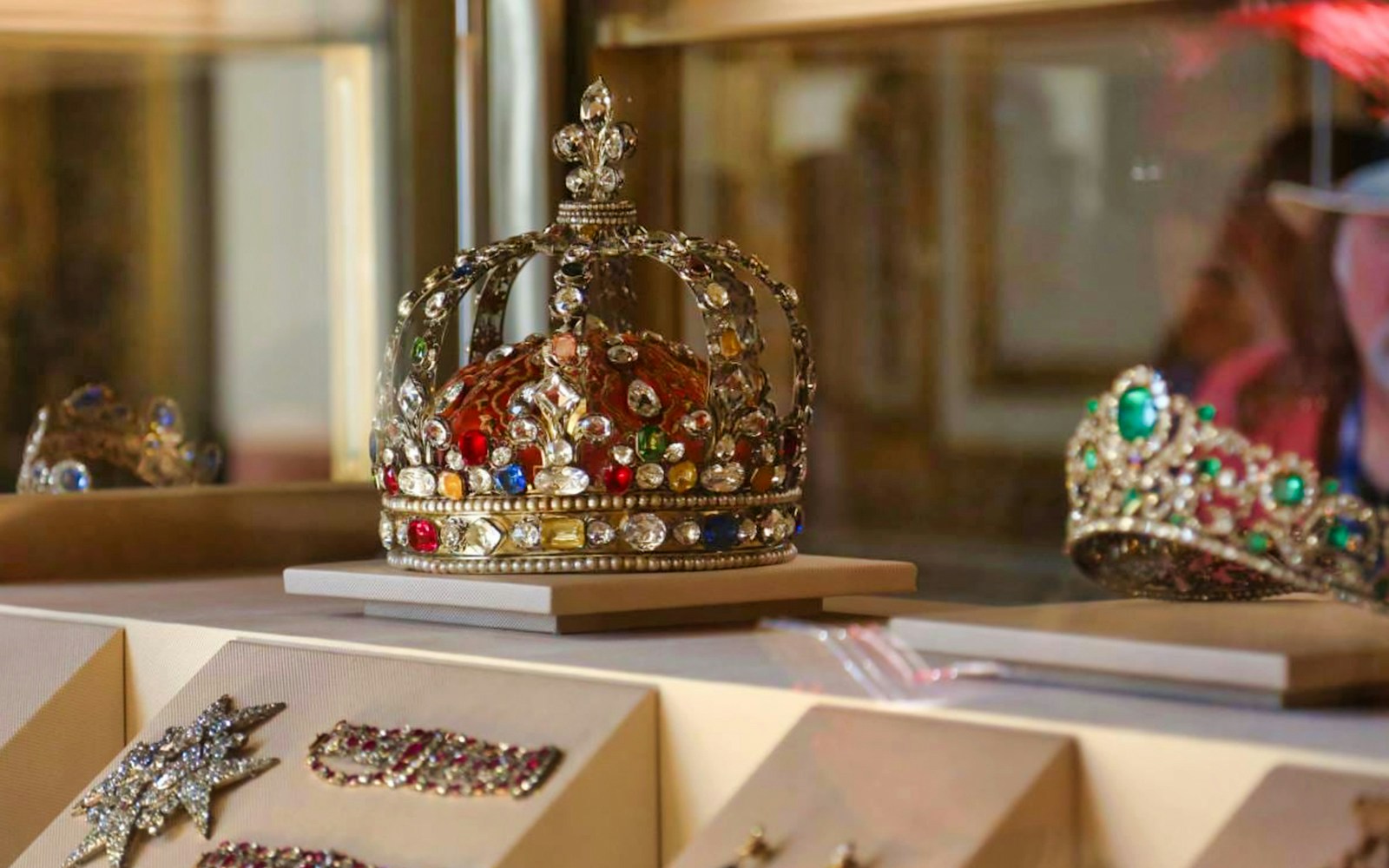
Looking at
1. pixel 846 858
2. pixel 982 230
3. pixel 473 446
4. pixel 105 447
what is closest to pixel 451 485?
pixel 473 446

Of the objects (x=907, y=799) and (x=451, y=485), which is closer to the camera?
(x=907, y=799)

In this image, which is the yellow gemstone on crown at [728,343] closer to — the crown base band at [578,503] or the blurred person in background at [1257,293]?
the crown base band at [578,503]

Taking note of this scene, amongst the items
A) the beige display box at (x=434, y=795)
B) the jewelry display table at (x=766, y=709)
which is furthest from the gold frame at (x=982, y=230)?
the beige display box at (x=434, y=795)

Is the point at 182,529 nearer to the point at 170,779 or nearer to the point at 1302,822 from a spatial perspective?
the point at 170,779

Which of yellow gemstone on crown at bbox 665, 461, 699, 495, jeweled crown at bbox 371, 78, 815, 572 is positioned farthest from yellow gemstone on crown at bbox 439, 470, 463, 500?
yellow gemstone on crown at bbox 665, 461, 699, 495

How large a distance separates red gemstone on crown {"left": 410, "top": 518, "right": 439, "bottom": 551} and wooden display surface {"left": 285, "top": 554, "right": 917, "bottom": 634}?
0.06 feet

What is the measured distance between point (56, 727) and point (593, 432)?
1.13 feet

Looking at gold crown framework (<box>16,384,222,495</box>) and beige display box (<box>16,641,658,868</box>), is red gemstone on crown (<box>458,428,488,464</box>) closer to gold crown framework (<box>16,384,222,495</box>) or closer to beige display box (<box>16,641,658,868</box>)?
beige display box (<box>16,641,658,868</box>)

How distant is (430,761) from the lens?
2.77ft

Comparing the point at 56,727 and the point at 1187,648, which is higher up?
the point at 1187,648

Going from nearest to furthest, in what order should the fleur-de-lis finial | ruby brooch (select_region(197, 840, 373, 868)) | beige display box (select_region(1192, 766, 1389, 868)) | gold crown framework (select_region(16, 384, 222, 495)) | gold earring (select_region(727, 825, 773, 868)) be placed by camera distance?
1. beige display box (select_region(1192, 766, 1389, 868))
2. gold earring (select_region(727, 825, 773, 868))
3. ruby brooch (select_region(197, 840, 373, 868))
4. the fleur-de-lis finial
5. gold crown framework (select_region(16, 384, 222, 495))

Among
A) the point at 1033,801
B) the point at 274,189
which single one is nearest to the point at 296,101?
the point at 274,189

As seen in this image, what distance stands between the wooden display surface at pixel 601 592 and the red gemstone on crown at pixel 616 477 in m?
0.04

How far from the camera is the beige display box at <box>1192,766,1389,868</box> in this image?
2.03 ft
